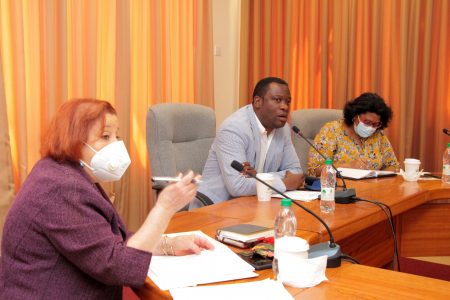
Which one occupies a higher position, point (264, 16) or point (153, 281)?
point (264, 16)

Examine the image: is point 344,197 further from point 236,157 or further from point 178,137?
point 178,137

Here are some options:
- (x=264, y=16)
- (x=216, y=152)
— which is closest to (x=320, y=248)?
(x=216, y=152)

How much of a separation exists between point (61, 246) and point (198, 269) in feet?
1.16

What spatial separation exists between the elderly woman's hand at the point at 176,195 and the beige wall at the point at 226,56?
3290 mm

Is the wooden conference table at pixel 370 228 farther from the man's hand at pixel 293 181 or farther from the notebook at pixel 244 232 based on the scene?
the man's hand at pixel 293 181

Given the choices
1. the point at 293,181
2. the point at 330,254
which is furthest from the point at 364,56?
the point at 330,254

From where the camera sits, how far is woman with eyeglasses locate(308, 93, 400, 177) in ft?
10.2

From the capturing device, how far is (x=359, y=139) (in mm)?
3209

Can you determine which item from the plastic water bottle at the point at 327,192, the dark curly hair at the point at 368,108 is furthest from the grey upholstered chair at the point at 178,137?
the dark curly hair at the point at 368,108

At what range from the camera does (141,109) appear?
11.8ft

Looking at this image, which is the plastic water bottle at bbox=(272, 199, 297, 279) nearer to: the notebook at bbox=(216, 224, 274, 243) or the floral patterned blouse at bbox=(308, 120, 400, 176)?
the notebook at bbox=(216, 224, 274, 243)

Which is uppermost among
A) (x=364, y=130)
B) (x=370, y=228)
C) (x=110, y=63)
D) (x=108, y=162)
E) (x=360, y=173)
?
(x=110, y=63)

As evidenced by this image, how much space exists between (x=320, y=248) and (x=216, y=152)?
4.09ft

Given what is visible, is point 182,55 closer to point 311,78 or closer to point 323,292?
point 311,78
